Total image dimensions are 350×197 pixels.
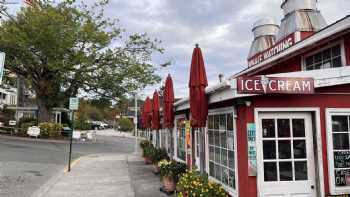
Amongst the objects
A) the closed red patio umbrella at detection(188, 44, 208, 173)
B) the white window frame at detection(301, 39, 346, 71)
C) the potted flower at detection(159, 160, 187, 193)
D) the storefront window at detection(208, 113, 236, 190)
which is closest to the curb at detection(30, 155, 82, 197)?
the potted flower at detection(159, 160, 187, 193)

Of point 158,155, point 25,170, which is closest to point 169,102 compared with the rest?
point 158,155

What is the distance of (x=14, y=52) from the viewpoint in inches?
1150

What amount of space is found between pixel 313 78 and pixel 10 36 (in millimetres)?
26623

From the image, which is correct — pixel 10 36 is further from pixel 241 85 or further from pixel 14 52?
pixel 241 85

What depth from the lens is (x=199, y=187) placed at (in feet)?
22.8

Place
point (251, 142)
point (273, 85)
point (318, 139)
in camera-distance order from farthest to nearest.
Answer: point (318, 139)
point (251, 142)
point (273, 85)

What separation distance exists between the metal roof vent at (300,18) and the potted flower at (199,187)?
8477 mm

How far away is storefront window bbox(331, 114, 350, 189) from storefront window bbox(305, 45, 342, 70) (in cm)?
188

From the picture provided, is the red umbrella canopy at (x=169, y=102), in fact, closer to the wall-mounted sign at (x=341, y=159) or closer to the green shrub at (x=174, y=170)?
the green shrub at (x=174, y=170)

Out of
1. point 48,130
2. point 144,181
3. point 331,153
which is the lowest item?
point 144,181

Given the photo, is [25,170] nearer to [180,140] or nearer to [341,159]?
[180,140]

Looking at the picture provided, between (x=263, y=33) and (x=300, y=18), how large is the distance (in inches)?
186

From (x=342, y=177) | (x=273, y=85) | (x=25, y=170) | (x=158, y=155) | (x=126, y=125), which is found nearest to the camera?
(x=273, y=85)

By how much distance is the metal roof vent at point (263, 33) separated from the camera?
1853 centimetres
